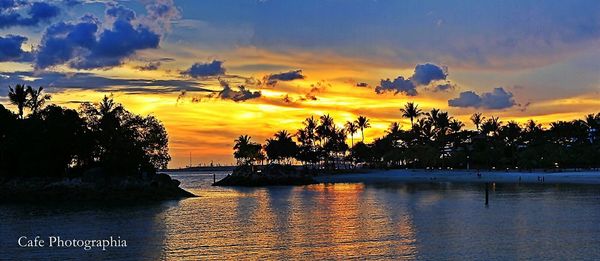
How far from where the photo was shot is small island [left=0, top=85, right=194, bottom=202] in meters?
69.8

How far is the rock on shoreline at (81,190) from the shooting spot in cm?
6863

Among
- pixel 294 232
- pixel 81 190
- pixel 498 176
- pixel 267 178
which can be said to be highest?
pixel 81 190

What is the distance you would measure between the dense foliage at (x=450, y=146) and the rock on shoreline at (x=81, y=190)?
264 ft

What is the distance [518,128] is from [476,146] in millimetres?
14131

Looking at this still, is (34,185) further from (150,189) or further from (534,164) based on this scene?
(534,164)

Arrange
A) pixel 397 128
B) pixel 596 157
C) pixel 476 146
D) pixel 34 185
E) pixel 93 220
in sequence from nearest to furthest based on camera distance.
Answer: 1. pixel 93 220
2. pixel 34 185
3. pixel 596 157
4. pixel 476 146
5. pixel 397 128

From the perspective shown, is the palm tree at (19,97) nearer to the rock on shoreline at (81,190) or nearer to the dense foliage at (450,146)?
the rock on shoreline at (81,190)

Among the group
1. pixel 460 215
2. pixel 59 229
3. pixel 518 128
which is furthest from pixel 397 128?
pixel 59 229

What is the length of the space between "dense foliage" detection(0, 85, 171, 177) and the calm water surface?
12549 millimetres

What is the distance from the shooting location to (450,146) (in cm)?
15650

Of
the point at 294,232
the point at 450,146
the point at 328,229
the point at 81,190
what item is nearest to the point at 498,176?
the point at 450,146

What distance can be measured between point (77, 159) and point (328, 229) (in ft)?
157

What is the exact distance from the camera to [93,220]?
47.2m

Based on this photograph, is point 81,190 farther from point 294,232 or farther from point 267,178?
point 267,178
